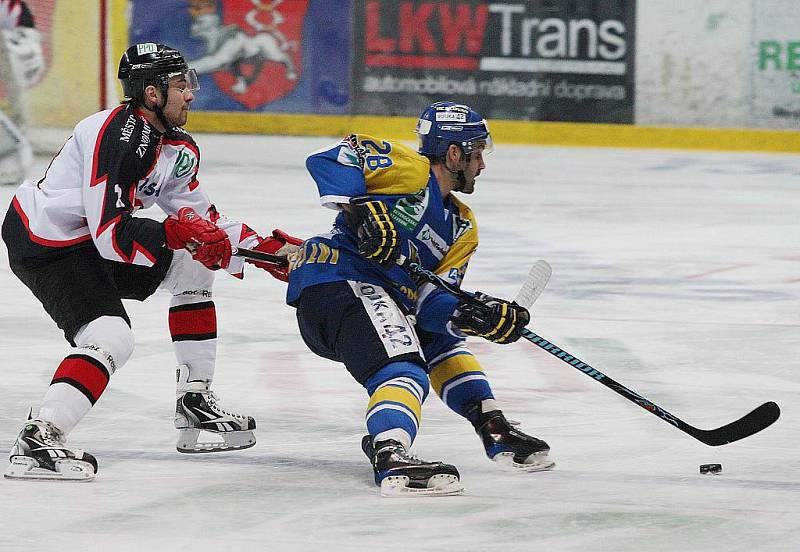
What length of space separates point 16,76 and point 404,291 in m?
7.84

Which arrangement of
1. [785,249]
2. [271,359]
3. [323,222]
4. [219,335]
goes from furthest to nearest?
[323,222]
[785,249]
[219,335]
[271,359]

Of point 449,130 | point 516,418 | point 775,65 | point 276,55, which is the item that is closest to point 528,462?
point 516,418

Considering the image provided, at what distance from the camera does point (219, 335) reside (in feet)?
17.0

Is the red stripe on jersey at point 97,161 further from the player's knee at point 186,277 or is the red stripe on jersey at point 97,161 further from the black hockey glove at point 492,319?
the black hockey glove at point 492,319

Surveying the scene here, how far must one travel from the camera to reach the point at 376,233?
3.28 meters

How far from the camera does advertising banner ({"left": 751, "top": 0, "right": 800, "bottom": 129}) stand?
1247cm

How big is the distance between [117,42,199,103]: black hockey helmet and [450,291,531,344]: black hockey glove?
864 mm

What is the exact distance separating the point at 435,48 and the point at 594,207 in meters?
4.33

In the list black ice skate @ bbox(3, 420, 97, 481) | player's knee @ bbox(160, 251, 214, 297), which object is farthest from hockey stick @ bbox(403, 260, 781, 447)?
black ice skate @ bbox(3, 420, 97, 481)

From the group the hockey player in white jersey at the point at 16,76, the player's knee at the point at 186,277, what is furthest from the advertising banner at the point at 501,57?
the player's knee at the point at 186,277

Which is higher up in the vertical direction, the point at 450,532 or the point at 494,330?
the point at 494,330

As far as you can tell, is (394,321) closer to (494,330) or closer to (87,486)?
(494,330)

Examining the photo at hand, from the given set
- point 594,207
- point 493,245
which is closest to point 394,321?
point 493,245

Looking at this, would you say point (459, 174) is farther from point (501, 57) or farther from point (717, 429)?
point (501, 57)
